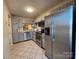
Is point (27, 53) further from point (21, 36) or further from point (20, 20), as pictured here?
point (20, 20)

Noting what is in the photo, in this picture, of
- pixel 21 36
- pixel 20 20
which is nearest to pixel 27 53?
pixel 21 36

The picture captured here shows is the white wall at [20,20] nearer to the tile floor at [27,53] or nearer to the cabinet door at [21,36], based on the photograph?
the cabinet door at [21,36]

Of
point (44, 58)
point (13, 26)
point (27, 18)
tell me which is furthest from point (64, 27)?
point (27, 18)

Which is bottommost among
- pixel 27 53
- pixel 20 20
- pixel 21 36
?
pixel 27 53

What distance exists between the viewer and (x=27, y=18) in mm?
7176

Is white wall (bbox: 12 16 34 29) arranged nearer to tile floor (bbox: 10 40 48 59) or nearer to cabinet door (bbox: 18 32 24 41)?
cabinet door (bbox: 18 32 24 41)

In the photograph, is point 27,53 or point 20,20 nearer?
point 27,53

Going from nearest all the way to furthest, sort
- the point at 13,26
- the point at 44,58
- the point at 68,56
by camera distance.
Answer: the point at 68,56, the point at 44,58, the point at 13,26

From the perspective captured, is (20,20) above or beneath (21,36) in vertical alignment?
above

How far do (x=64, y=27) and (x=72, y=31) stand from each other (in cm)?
27

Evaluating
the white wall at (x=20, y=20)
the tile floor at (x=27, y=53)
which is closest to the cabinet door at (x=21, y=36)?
the white wall at (x=20, y=20)

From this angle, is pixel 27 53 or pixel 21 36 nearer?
pixel 27 53

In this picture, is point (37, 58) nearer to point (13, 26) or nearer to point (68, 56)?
point (68, 56)

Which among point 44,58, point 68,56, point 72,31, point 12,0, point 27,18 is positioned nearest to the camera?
point 72,31
